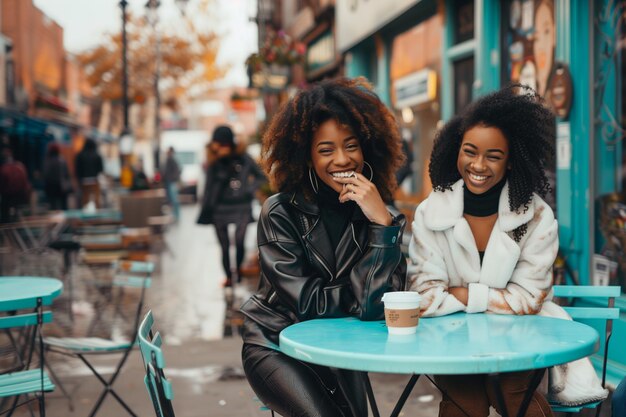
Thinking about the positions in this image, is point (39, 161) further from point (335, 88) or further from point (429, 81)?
point (335, 88)

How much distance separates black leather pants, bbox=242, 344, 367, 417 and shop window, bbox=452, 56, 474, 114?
6136 millimetres

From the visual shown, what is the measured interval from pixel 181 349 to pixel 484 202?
Answer: 4.12 meters

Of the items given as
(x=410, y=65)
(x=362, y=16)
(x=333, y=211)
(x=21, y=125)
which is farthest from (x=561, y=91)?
(x=21, y=125)

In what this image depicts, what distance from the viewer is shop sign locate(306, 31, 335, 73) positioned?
17.1 m

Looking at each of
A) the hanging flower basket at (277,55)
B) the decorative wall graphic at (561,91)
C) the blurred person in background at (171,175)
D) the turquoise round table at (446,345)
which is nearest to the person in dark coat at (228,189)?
the hanging flower basket at (277,55)

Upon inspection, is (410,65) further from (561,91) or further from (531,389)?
(531,389)

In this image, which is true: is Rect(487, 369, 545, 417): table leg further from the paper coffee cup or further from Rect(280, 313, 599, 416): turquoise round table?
the paper coffee cup

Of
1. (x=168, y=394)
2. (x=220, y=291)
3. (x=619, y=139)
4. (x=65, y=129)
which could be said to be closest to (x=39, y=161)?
(x=65, y=129)

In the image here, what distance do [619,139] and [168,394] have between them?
14.1 feet

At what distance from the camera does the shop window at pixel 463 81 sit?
9.12 meters

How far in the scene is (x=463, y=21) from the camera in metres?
9.27

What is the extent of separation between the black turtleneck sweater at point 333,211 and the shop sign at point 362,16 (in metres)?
6.83

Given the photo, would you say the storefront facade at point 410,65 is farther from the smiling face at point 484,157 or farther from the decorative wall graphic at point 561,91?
the smiling face at point 484,157

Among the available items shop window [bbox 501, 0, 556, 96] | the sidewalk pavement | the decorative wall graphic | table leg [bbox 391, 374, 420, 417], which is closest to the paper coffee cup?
table leg [bbox 391, 374, 420, 417]
